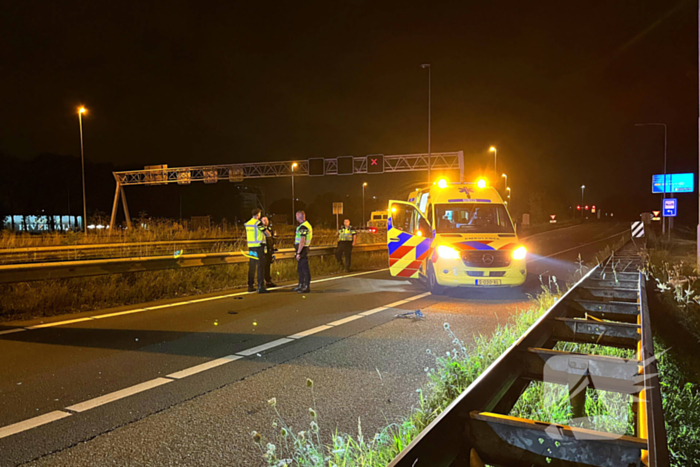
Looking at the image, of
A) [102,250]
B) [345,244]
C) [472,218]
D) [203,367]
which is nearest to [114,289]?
[203,367]

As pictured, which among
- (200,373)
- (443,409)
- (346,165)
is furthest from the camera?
(346,165)

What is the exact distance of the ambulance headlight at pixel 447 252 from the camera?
1027cm

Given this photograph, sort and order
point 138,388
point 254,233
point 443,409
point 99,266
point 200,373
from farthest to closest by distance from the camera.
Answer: point 254,233
point 99,266
point 200,373
point 138,388
point 443,409

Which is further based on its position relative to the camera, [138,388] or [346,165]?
[346,165]

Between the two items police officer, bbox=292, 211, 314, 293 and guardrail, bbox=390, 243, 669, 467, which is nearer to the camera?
guardrail, bbox=390, 243, 669, 467

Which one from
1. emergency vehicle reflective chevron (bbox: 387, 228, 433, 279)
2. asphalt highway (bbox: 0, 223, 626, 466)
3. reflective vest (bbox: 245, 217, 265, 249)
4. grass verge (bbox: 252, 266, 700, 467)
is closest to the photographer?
grass verge (bbox: 252, 266, 700, 467)

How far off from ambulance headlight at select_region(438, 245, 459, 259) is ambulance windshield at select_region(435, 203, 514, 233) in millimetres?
955

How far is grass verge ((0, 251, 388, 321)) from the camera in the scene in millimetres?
8945

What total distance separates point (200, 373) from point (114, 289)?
6.02m

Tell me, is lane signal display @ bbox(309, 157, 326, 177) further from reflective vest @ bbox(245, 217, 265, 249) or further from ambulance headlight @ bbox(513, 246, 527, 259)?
ambulance headlight @ bbox(513, 246, 527, 259)

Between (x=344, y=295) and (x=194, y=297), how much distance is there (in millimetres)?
3187

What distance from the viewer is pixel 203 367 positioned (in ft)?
17.8

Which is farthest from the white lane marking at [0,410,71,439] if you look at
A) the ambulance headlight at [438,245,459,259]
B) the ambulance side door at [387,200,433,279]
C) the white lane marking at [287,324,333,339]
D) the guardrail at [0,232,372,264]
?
the guardrail at [0,232,372,264]

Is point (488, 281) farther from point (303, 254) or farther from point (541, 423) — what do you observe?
point (541, 423)
